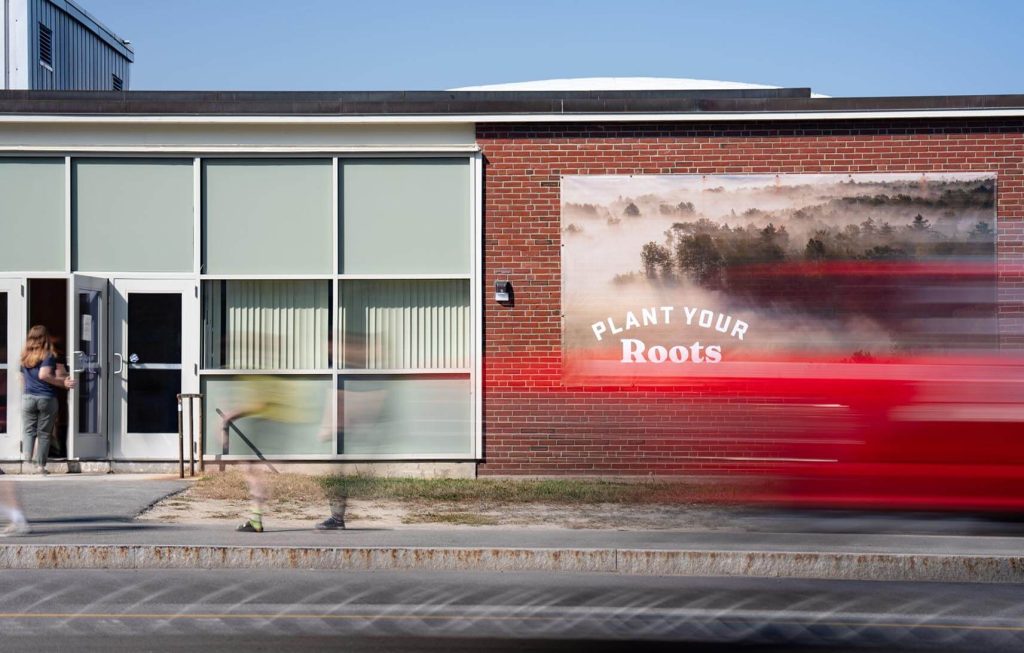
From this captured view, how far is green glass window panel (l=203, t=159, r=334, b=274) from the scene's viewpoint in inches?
596

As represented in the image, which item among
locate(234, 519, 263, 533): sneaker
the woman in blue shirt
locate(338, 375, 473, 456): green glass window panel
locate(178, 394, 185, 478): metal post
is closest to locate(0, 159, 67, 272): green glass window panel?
the woman in blue shirt

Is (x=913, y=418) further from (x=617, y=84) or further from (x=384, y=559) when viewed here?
(x=617, y=84)

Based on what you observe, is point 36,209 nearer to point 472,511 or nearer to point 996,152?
point 472,511

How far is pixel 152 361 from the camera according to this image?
1514cm

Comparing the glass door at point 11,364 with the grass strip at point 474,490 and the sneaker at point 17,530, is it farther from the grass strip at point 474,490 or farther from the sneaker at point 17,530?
the sneaker at point 17,530

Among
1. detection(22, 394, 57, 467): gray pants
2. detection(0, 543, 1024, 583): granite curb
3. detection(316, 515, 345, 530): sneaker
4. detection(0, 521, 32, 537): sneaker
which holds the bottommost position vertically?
detection(0, 543, 1024, 583): granite curb

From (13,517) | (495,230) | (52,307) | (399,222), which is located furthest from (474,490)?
(52,307)

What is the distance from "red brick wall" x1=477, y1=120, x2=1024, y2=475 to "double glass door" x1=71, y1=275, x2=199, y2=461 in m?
3.98

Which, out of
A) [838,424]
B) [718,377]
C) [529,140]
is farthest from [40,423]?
[838,424]

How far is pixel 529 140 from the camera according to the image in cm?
1510

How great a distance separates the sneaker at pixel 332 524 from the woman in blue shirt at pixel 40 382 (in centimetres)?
392

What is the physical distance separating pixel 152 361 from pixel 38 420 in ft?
6.84

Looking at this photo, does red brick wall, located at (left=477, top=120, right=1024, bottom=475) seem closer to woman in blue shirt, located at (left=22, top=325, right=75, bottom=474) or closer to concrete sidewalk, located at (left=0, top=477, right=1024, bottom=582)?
concrete sidewalk, located at (left=0, top=477, right=1024, bottom=582)

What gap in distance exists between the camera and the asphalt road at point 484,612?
727cm
